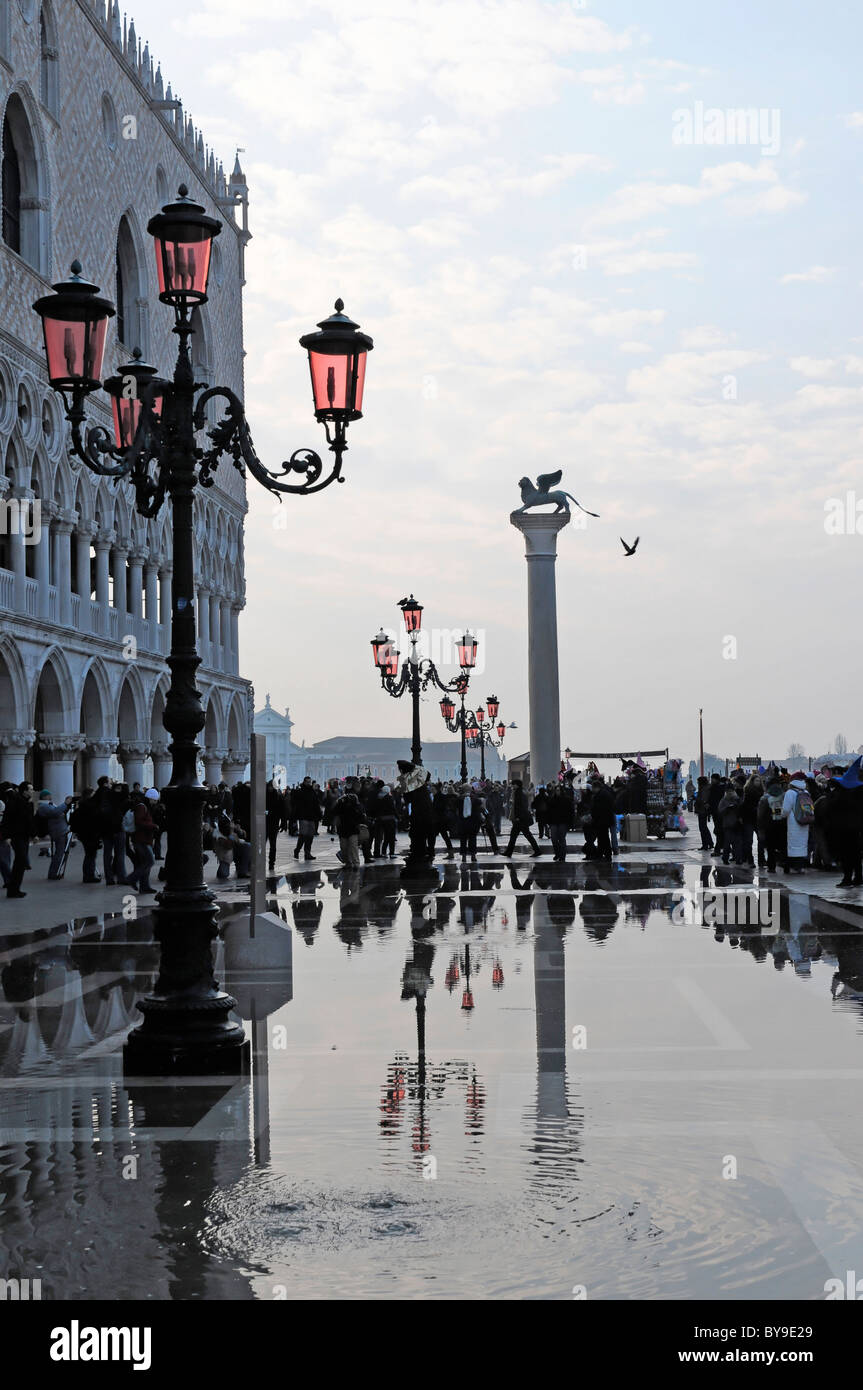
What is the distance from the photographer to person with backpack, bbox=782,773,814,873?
847 inches

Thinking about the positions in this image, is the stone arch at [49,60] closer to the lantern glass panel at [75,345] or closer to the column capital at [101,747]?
the column capital at [101,747]

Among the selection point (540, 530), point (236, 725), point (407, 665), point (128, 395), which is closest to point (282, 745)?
point (236, 725)

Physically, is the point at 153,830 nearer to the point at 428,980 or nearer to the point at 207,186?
the point at 428,980

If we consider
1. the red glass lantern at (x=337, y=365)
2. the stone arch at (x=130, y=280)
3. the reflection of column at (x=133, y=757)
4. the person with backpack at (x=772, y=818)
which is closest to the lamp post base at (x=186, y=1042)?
the red glass lantern at (x=337, y=365)

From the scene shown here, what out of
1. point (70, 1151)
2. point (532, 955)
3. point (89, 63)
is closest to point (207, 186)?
point (89, 63)

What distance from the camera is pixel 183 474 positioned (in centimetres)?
865

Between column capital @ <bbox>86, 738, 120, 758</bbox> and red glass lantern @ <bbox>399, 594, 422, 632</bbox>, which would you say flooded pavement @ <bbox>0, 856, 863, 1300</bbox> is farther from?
column capital @ <bbox>86, 738, 120, 758</bbox>

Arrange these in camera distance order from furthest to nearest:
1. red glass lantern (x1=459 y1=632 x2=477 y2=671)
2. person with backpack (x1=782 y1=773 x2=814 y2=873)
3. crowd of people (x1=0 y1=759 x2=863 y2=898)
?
red glass lantern (x1=459 y1=632 x2=477 y2=671) → person with backpack (x1=782 y1=773 x2=814 y2=873) → crowd of people (x1=0 y1=759 x2=863 y2=898)

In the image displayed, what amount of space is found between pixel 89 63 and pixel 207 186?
47.5 feet

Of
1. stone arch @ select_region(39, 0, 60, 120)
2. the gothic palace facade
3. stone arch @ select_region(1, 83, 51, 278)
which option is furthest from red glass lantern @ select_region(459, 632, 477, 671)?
stone arch @ select_region(39, 0, 60, 120)

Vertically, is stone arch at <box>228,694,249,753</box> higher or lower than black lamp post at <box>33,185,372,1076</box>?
higher

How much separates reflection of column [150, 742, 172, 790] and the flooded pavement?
33208 mm

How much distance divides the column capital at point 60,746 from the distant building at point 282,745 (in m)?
127

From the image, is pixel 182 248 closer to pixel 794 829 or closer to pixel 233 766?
pixel 794 829
